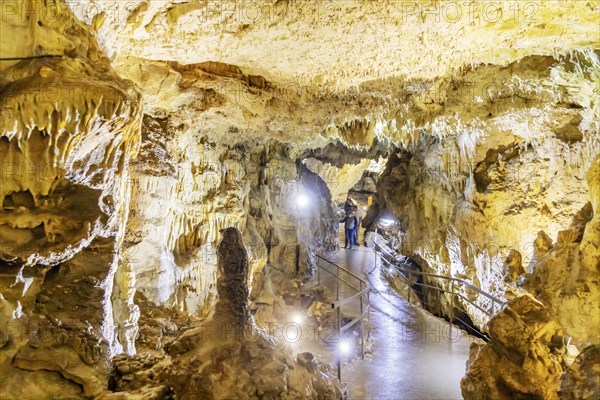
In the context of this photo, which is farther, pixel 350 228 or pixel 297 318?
pixel 350 228

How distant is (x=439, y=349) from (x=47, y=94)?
6.30m

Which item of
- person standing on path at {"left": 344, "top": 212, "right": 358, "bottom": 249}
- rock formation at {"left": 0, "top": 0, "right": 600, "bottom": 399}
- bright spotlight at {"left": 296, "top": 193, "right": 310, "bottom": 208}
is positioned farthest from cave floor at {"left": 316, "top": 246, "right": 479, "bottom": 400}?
person standing on path at {"left": 344, "top": 212, "right": 358, "bottom": 249}

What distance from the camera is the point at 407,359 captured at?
18.4 ft

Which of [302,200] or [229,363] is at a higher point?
[302,200]

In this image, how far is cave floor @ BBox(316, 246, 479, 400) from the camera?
460 cm

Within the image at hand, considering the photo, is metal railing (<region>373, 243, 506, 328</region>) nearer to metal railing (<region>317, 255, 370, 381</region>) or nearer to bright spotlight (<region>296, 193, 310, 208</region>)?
metal railing (<region>317, 255, 370, 381</region>)

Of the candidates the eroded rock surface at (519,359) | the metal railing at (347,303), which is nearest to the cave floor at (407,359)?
the metal railing at (347,303)

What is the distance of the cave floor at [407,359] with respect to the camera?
460 cm

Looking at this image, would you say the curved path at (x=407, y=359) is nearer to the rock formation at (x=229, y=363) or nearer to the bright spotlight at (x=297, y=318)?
the rock formation at (x=229, y=363)

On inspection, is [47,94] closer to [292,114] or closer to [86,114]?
[86,114]

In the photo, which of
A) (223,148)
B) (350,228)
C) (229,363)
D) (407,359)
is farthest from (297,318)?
(350,228)

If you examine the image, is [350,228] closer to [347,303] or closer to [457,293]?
[347,303]

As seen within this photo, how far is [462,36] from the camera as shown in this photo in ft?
13.7

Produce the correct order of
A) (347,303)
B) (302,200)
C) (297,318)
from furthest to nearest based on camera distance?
(302,200), (297,318), (347,303)
